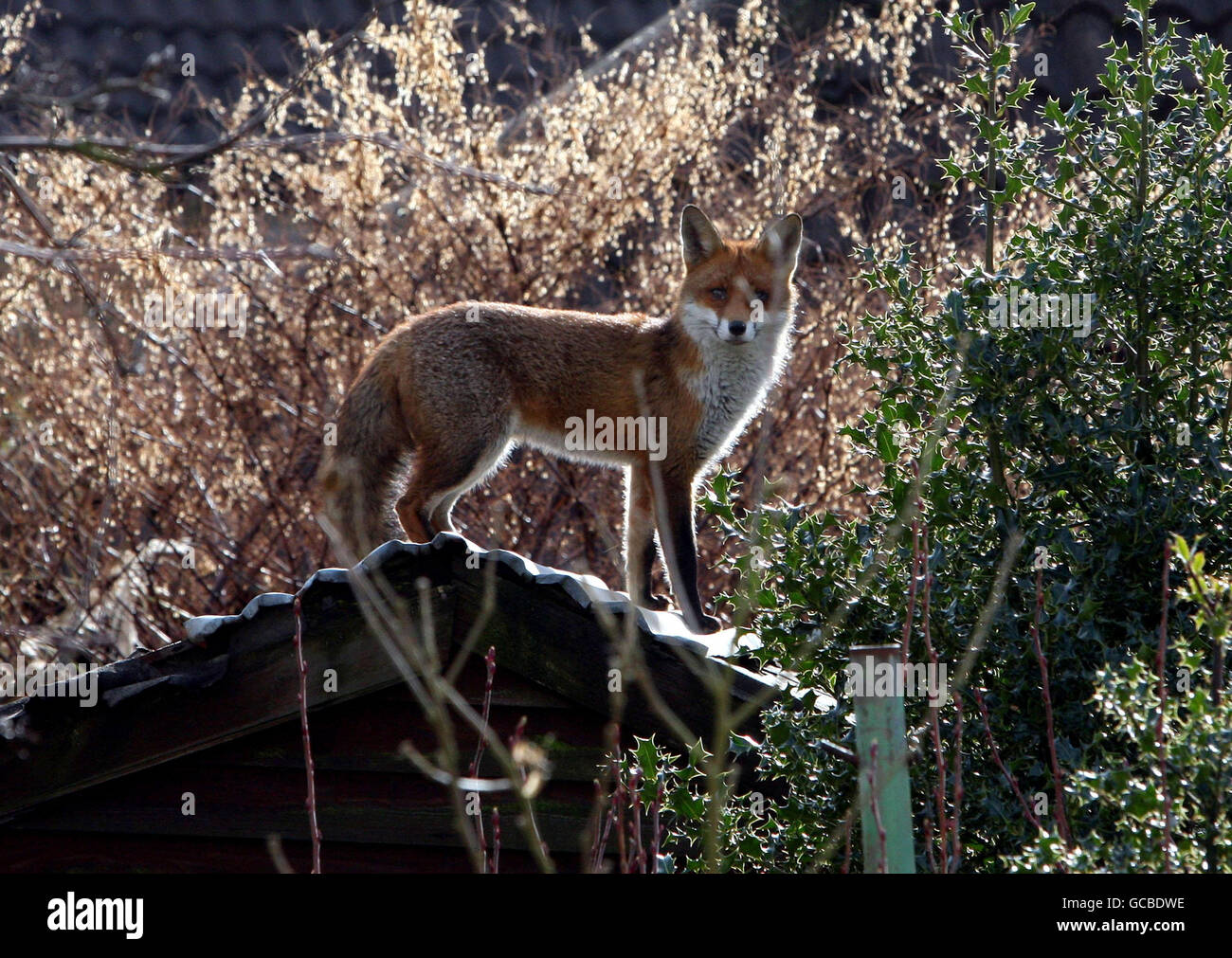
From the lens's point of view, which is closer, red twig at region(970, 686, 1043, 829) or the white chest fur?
red twig at region(970, 686, 1043, 829)

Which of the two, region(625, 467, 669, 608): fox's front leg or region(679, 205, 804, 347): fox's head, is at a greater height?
region(679, 205, 804, 347): fox's head

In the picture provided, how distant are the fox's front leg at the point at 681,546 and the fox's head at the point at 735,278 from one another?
0.69 m

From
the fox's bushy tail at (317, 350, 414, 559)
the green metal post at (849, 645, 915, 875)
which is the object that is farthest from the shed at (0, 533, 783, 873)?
the fox's bushy tail at (317, 350, 414, 559)

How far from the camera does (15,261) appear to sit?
734 cm

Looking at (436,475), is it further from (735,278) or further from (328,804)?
(328,804)

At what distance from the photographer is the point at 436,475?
548 cm

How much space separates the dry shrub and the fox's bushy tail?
29.3 inches

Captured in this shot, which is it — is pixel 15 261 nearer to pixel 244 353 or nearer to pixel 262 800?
pixel 244 353

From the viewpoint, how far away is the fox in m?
5.50

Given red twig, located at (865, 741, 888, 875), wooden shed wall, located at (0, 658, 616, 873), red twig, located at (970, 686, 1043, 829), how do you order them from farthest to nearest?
wooden shed wall, located at (0, 658, 616, 873), red twig, located at (970, 686, 1043, 829), red twig, located at (865, 741, 888, 875)

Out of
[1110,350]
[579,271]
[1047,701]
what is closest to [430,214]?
[579,271]

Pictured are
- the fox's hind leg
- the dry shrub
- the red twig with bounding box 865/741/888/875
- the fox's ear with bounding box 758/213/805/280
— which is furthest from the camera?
the dry shrub

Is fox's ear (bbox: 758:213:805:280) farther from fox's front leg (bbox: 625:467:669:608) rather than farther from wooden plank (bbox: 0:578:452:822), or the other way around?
wooden plank (bbox: 0:578:452:822)
